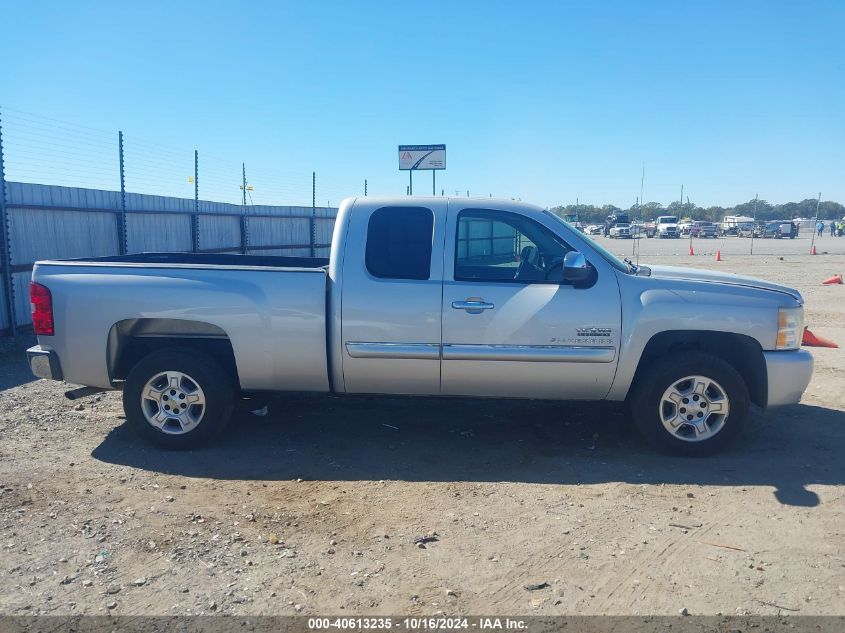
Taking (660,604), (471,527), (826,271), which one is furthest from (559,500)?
(826,271)

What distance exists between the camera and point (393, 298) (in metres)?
4.98

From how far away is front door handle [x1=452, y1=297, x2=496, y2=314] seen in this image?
494 centimetres

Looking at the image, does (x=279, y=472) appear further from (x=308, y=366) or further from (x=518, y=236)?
(x=518, y=236)

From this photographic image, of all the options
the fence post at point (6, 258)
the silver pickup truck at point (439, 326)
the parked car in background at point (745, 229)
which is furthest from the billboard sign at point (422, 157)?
the parked car in background at point (745, 229)

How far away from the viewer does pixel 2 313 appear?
9016mm

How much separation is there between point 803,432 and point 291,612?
4.56 metres

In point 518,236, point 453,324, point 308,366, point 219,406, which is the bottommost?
point 219,406

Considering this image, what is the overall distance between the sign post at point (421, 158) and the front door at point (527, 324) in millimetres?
18502

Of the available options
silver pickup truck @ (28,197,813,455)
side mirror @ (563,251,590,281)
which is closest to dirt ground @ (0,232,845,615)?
silver pickup truck @ (28,197,813,455)

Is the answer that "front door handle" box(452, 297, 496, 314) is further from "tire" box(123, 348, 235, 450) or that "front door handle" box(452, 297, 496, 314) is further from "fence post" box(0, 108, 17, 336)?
"fence post" box(0, 108, 17, 336)

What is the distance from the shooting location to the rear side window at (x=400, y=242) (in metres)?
5.07

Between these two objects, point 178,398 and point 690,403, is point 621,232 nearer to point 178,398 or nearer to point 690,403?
point 690,403

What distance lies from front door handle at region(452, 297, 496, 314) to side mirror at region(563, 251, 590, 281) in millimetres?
578

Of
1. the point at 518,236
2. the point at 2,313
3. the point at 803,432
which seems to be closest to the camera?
the point at 518,236
